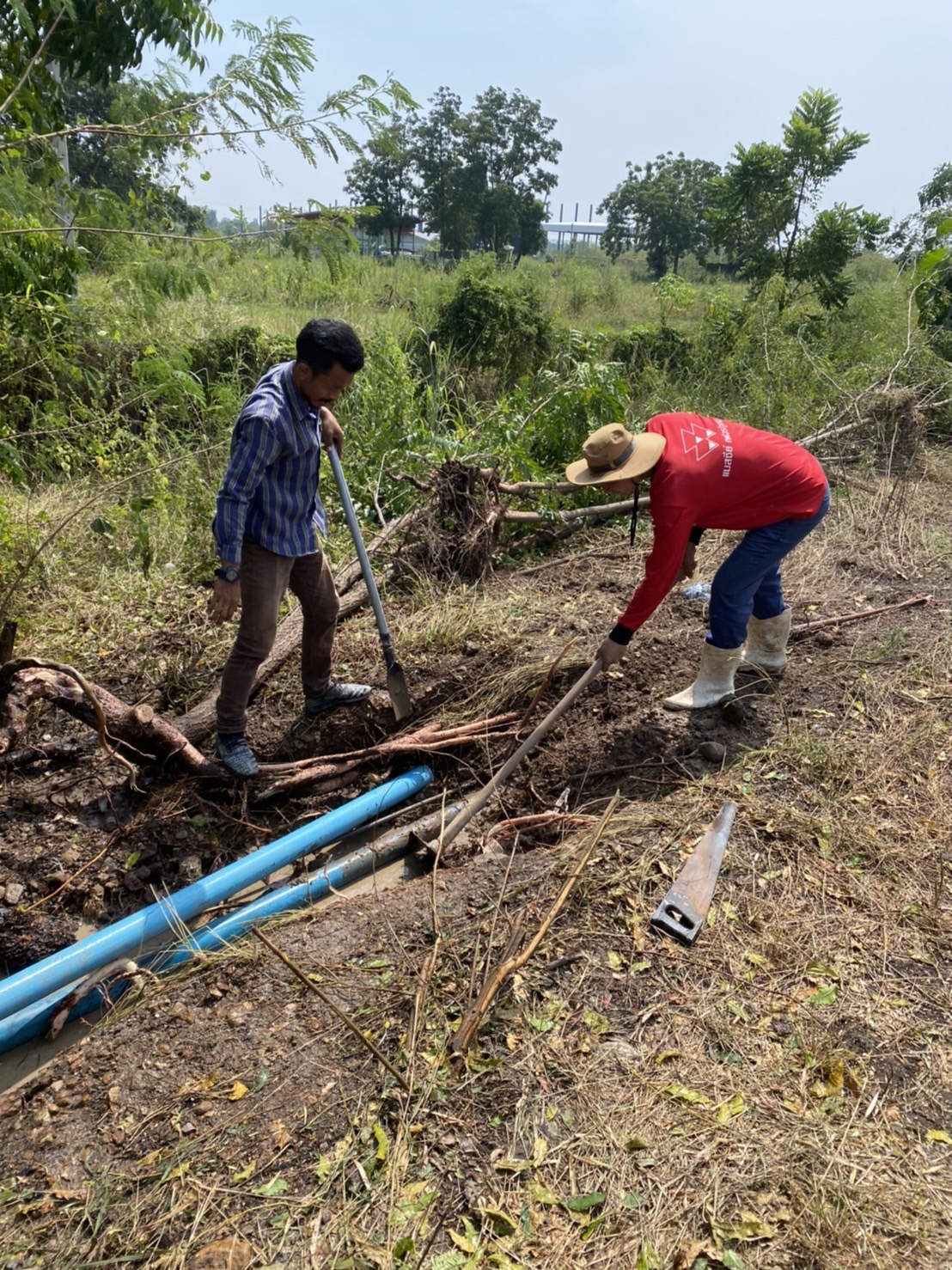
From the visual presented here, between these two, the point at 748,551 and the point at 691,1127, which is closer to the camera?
the point at 691,1127

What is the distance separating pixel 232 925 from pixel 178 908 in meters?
0.21

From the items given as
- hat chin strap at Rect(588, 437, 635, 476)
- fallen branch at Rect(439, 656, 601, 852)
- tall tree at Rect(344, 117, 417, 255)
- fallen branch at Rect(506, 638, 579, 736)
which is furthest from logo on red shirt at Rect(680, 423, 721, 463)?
tall tree at Rect(344, 117, 417, 255)

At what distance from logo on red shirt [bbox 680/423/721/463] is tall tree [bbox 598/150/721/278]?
34.2 metres

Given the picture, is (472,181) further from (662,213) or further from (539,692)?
(539,692)

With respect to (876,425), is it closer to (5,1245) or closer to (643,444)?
(643,444)

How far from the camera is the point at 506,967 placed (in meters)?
2.30

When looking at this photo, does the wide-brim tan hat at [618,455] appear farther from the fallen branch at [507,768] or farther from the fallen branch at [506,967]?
the fallen branch at [506,967]

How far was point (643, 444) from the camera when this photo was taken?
119 inches

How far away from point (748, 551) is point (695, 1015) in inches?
80.4

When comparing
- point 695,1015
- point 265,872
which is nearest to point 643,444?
point 695,1015

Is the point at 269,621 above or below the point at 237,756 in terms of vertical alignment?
above

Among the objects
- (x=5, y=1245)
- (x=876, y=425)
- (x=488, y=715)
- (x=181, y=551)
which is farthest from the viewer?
(x=876, y=425)

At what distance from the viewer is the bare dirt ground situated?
1.76 m

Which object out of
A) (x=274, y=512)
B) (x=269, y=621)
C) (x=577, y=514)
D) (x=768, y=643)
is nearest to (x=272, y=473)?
(x=274, y=512)
